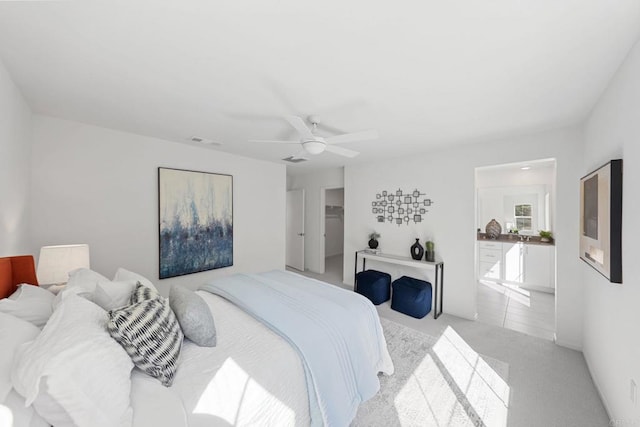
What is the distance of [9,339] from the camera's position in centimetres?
97

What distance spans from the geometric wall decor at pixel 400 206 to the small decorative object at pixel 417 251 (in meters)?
0.39

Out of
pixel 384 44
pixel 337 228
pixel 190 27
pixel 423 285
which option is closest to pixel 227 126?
pixel 190 27

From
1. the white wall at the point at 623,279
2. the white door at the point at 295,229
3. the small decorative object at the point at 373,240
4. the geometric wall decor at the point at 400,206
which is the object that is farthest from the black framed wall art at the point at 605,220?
the white door at the point at 295,229

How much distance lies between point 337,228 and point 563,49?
658cm

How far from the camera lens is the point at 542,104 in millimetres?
2037

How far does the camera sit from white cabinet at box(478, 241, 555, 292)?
4117 millimetres

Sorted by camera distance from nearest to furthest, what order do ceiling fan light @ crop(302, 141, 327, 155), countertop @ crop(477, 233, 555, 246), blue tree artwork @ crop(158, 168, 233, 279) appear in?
ceiling fan light @ crop(302, 141, 327, 155) → blue tree artwork @ crop(158, 168, 233, 279) → countertop @ crop(477, 233, 555, 246)

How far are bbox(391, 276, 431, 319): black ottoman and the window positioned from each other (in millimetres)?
2934

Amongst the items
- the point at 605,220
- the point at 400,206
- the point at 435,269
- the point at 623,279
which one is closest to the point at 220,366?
the point at 623,279

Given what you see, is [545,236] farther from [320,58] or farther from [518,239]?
[320,58]

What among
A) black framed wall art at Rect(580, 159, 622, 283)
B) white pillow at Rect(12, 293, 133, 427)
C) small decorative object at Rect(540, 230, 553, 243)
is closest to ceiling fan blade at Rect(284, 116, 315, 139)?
white pillow at Rect(12, 293, 133, 427)

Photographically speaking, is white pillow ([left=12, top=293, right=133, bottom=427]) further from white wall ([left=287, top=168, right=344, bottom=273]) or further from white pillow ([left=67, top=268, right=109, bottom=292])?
white wall ([left=287, top=168, right=344, bottom=273])

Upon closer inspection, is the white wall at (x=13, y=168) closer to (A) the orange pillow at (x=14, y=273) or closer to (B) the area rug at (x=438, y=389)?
(A) the orange pillow at (x=14, y=273)

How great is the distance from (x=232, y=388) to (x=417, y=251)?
310cm
